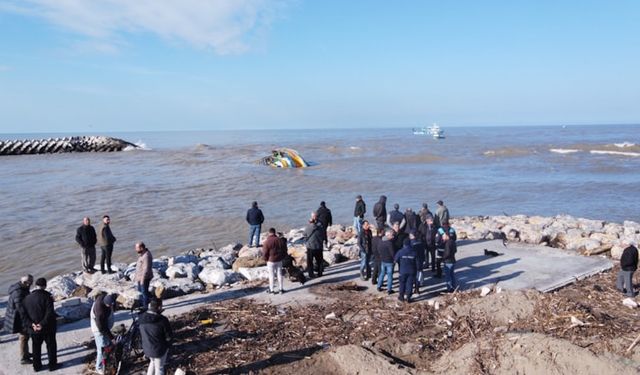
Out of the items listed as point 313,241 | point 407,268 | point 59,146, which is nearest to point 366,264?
point 313,241

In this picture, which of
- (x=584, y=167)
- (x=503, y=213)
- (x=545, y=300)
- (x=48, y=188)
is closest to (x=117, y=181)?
(x=48, y=188)

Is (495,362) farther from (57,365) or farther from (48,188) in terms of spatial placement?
(48,188)

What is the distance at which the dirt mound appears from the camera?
6395mm

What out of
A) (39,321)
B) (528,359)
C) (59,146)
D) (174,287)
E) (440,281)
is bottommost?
(440,281)

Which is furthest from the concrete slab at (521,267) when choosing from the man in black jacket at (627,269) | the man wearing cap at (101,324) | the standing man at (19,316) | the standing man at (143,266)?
the standing man at (19,316)

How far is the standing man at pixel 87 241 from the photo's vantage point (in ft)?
37.7

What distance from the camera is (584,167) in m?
40.8

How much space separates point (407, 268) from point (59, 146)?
221 feet

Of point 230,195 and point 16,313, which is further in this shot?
point 230,195

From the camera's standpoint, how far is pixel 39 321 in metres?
6.85

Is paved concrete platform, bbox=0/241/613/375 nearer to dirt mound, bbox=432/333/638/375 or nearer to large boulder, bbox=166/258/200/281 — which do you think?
large boulder, bbox=166/258/200/281

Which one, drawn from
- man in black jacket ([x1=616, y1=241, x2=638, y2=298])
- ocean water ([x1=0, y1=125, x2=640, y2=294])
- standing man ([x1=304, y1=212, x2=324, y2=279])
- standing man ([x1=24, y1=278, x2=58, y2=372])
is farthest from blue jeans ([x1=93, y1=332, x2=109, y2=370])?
man in black jacket ([x1=616, y1=241, x2=638, y2=298])

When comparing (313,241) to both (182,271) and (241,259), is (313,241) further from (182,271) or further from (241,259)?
(182,271)

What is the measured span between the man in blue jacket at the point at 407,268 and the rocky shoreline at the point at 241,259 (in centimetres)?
330
